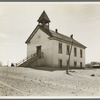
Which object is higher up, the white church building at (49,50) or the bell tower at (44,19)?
the bell tower at (44,19)

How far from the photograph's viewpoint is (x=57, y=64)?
7566 mm

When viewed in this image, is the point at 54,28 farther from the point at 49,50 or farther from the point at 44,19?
the point at 49,50

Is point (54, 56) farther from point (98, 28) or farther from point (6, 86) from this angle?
point (6, 86)

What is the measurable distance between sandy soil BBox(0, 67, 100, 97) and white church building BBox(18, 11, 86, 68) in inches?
32.2

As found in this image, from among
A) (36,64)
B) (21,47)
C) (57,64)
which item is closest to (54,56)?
(57,64)

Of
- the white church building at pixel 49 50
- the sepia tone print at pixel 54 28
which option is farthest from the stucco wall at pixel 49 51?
the sepia tone print at pixel 54 28

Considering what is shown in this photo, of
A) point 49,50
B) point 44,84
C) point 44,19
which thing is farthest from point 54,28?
point 44,84

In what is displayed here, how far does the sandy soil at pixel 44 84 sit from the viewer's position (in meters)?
5.27

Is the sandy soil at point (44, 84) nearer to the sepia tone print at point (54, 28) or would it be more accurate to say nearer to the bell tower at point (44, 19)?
the sepia tone print at point (54, 28)

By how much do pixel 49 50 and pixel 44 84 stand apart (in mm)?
2115

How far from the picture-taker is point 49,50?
24.8ft

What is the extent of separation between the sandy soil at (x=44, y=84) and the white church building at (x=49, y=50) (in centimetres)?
82

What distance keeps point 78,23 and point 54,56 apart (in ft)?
5.60

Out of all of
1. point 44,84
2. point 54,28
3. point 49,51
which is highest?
point 54,28
